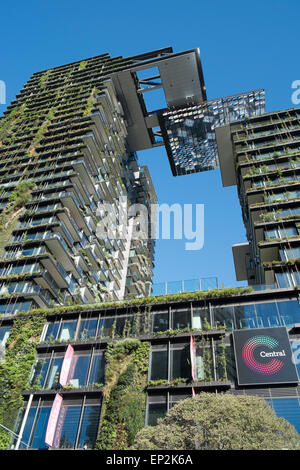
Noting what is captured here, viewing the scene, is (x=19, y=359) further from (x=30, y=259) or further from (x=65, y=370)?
(x=30, y=259)

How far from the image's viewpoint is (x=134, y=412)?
25.1 metres

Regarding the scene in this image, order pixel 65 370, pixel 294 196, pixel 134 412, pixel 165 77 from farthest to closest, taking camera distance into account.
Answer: pixel 165 77
pixel 294 196
pixel 65 370
pixel 134 412

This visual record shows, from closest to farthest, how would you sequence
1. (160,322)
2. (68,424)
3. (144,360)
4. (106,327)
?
(68,424) < (144,360) < (160,322) < (106,327)

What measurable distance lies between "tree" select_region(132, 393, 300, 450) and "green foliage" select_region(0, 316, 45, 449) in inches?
484

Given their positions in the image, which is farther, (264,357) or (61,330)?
(61,330)

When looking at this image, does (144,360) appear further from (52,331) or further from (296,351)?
(296,351)

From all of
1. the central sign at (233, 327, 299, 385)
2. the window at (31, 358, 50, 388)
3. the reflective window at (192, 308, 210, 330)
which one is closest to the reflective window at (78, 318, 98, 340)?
the window at (31, 358, 50, 388)

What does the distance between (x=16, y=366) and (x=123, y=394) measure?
986 centimetres

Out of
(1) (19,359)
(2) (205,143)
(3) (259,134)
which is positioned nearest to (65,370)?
(1) (19,359)

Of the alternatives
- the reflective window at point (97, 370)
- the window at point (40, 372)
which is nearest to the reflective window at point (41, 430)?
the window at point (40, 372)

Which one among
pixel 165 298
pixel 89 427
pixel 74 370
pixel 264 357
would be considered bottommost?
pixel 89 427

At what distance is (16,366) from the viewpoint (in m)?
30.4

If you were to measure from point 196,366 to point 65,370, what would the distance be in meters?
10.1

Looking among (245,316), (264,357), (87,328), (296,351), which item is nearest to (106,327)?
(87,328)
